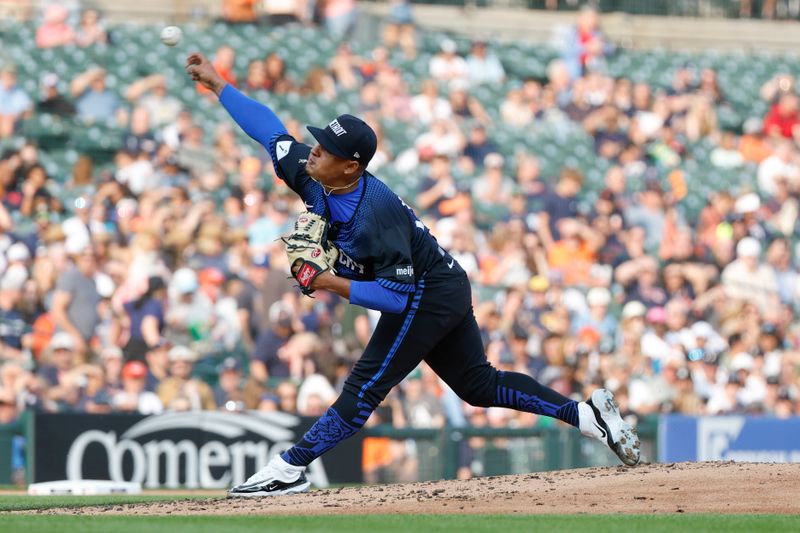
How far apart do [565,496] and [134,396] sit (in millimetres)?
5219

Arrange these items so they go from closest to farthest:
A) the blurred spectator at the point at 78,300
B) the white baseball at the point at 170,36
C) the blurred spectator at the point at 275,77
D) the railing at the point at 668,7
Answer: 1. the white baseball at the point at 170,36
2. the blurred spectator at the point at 78,300
3. the blurred spectator at the point at 275,77
4. the railing at the point at 668,7

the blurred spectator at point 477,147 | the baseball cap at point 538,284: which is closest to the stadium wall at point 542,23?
the blurred spectator at point 477,147

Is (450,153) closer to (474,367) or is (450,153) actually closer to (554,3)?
(554,3)

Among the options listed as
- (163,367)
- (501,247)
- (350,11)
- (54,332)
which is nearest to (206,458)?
(163,367)

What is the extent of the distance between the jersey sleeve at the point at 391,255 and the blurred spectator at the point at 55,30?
10.0 meters

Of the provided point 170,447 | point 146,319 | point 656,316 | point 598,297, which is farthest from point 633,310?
point 170,447

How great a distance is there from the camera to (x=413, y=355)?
6.81 meters

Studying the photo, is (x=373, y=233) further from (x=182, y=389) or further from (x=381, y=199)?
(x=182, y=389)

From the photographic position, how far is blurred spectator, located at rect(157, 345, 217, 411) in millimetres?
11375

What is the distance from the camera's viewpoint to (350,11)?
60.3 ft

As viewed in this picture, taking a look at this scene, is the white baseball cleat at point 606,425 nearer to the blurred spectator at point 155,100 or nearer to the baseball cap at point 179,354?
the baseball cap at point 179,354

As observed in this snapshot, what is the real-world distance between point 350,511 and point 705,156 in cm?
1211

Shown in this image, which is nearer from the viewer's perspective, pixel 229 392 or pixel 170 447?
pixel 170 447

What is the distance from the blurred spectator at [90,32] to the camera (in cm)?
1586
